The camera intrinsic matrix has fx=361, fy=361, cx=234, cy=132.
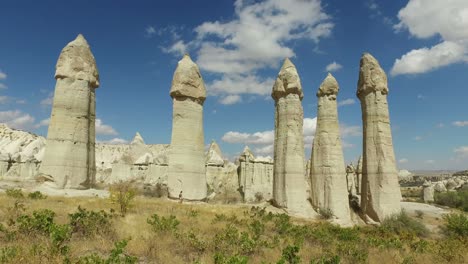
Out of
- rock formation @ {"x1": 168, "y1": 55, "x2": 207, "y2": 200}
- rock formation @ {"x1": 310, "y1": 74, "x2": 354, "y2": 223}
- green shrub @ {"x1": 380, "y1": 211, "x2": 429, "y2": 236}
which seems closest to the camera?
green shrub @ {"x1": 380, "y1": 211, "x2": 429, "y2": 236}

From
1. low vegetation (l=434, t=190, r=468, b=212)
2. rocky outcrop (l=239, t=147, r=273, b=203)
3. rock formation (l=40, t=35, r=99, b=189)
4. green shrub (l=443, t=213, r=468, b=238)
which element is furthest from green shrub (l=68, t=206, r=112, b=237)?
low vegetation (l=434, t=190, r=468, b=212)

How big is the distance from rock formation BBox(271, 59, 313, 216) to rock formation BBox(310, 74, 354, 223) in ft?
3.52

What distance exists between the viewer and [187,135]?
19.3m

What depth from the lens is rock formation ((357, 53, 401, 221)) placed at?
20.2 m

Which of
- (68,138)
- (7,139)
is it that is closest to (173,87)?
(68,138)

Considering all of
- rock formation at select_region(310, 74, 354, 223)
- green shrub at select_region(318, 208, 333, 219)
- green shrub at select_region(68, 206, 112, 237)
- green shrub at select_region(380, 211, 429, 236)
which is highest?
rock formation at select_region(310, 74, 354, 223)

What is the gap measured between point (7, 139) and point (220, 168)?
152 feet

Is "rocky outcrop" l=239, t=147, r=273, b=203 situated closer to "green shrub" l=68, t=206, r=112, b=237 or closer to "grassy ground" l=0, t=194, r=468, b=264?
"grassy ground" l=0, t=194, r=468, b=264

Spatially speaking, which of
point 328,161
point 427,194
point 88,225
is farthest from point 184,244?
point 427,194

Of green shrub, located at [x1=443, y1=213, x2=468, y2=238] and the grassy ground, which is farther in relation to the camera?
green shrub, located at [x1=443, y1=213, x2=468, y2=238]

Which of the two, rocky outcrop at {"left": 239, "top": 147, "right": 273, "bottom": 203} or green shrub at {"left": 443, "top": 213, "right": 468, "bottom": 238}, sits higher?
rocky outcrop at {"left": 239, "top": 147, "right": 273, "bottom": 203}

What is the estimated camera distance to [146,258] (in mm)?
8500

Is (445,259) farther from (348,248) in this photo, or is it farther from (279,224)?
(279,224)

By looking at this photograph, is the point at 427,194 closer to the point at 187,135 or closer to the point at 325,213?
the point at 325,213
